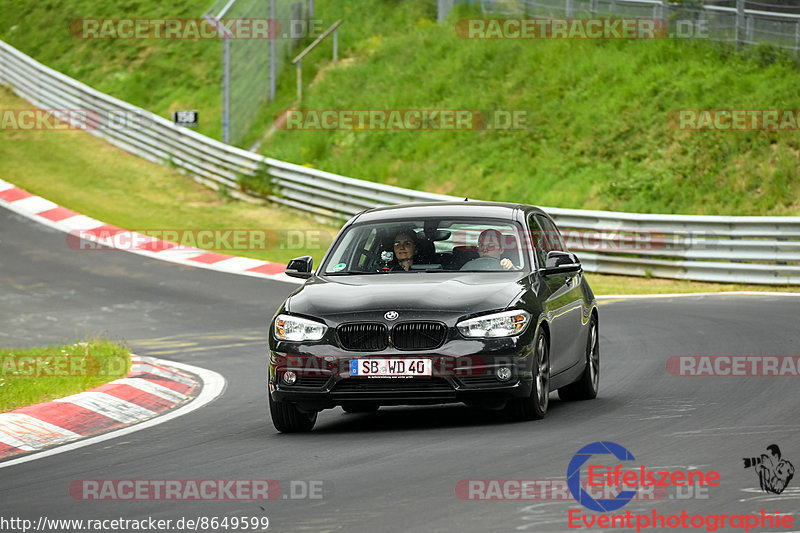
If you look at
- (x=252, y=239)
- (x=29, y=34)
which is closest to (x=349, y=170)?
(x=252, y=239)

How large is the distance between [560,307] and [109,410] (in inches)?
141

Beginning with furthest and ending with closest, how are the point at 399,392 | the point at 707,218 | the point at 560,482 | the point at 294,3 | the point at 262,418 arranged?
the point at 294,3 → the point at 707,218 → the point at 262,418 → the point at 399,392 → the point at 560,482

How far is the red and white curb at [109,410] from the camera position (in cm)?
925

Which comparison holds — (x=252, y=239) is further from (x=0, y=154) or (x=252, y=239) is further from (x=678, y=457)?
(x=678, y=457)

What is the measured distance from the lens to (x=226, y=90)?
3294 centimetres

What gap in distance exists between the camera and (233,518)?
21.0ft

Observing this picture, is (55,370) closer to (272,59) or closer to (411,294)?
(411,294)

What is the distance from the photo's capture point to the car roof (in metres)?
10.3

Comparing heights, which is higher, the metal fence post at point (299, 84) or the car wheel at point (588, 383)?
the metal fence post at point (299, 84)

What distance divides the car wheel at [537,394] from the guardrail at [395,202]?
1236 cm

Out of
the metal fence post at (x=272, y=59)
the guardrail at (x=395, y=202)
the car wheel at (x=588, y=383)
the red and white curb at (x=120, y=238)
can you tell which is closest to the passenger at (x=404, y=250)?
the car wheel at (x=588, y=383)

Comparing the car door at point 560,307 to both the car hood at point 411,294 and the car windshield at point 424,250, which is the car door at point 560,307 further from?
the car hood at point 411,294

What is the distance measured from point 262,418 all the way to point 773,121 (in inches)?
719

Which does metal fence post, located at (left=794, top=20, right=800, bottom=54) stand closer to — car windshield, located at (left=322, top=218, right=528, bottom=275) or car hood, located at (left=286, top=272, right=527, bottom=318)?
car windshield, located at (left=322, top=218, right=528, bottom=275)
